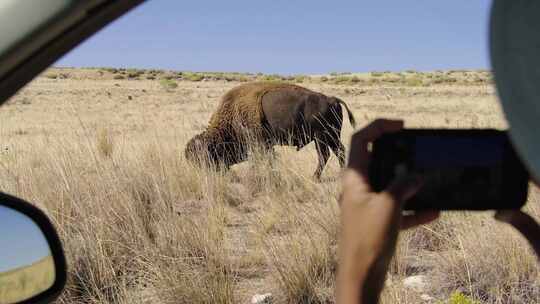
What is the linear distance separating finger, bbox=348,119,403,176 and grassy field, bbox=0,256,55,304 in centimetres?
79

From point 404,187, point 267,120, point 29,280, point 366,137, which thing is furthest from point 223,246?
point 267,120

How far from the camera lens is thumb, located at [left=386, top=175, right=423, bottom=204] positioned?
1.22 metres

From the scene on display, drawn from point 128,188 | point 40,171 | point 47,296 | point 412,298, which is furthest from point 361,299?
point 40,171

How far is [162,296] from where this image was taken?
16.0ft

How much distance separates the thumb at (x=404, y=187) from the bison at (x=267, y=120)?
34.5 feet

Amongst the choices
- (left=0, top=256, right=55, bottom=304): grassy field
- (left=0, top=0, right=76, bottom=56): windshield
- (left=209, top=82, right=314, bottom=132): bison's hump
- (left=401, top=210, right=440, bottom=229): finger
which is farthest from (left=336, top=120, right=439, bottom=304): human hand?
(left=209, top=82, right=314, bottom=132): bison's hump

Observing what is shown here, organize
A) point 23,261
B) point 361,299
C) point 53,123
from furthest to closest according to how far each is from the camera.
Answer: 1. point 53,123
2. point 23,261
3. point 361,299

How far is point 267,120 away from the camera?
1316cm

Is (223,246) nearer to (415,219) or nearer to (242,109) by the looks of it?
(415,219)

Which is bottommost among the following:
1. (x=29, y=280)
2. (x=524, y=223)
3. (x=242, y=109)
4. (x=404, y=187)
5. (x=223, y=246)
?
(x=223, y=246)

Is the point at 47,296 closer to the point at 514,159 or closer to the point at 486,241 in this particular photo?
the point at 514,159

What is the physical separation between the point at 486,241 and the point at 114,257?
304 centimetres

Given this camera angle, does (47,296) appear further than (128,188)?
No

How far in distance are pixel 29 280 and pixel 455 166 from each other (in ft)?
3.48
